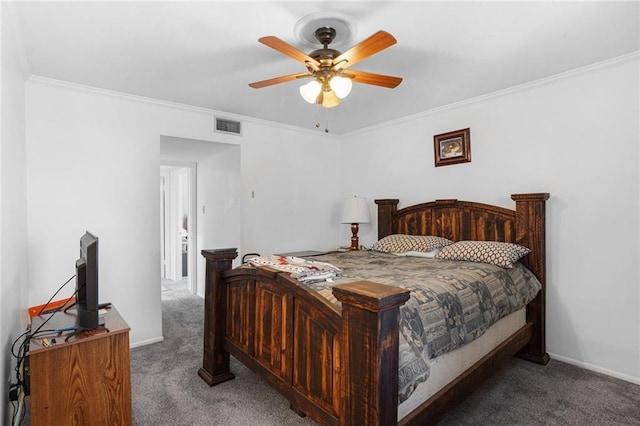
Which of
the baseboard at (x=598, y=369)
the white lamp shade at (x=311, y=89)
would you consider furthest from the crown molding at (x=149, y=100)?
the baseboard at (x=598, y=369)

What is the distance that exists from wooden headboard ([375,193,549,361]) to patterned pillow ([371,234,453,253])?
0.20 metres

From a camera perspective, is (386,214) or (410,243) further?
(386,214)

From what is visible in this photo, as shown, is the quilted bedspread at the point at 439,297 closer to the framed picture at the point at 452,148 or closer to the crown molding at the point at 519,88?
the framed picture at the point at 452,148

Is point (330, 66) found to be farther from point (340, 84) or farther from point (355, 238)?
point (355, 238)

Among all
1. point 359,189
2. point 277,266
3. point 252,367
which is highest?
point 359,189

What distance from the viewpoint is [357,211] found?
167 inches

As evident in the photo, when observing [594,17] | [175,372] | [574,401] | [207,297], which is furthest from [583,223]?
[175,372]

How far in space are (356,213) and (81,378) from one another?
315 centimetres

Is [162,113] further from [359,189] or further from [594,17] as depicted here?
[594,17]

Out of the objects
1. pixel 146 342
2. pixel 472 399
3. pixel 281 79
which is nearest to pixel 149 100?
pixel 281 79

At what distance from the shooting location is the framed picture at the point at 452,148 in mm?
3475

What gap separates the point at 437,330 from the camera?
67.2 inches

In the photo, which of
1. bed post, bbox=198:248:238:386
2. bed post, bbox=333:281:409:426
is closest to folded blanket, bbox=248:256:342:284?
bed post, bbox=198:248:238:386

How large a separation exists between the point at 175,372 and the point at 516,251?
2.92 metres
